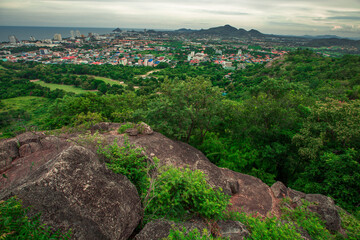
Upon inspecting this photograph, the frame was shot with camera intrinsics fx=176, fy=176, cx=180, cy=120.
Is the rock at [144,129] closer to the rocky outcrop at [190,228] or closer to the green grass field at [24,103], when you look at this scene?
the rocky outcrop at [190,228]

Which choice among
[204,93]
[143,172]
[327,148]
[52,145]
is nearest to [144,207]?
[143,172]

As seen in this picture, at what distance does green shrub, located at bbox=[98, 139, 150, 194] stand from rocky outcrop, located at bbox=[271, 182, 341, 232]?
28.2 ft

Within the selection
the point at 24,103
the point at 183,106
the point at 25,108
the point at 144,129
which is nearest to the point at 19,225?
the point at 144,129

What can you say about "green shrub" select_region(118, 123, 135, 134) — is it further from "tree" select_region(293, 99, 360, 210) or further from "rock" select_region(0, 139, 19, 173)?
"tree" select_region(293, 99, 360, 210)

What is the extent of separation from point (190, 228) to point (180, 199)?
88cm

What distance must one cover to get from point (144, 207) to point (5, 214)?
3.14 metres

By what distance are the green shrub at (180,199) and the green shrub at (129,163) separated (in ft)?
1.85

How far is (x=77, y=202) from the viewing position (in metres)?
4.43

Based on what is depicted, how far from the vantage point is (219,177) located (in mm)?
10102

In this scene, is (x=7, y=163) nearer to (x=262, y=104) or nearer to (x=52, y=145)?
(x=52, y=145)

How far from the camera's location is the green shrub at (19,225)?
320cm

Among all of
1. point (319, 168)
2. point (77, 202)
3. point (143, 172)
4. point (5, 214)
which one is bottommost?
point (319, 168)

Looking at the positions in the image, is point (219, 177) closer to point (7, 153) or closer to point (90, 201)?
point (90, 201)

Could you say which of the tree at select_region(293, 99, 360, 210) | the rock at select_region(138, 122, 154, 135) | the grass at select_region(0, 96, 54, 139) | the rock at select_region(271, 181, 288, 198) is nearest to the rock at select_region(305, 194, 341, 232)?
the rock at select_region(271, 181, 288, 198)
